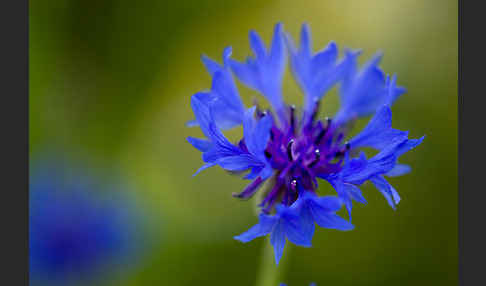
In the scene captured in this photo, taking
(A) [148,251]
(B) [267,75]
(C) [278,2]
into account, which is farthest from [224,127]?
(C) [278,2]

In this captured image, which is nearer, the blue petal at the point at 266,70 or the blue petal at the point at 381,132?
the blue petal at the point at 381,132

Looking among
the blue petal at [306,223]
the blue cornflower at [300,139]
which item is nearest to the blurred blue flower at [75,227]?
the blue cornflower at [300,139]

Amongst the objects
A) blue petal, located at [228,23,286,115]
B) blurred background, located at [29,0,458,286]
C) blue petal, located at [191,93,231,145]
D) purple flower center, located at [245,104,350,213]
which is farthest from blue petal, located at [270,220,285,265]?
blurred background, located at [29,0,458,286]

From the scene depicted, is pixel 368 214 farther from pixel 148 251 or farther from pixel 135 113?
pixel 135 113

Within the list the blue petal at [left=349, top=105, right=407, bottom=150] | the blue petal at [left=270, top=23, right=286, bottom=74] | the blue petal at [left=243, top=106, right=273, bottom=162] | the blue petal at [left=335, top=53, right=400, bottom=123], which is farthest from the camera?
the blue petal at [left=335, top=53, right=400, bottom=123]

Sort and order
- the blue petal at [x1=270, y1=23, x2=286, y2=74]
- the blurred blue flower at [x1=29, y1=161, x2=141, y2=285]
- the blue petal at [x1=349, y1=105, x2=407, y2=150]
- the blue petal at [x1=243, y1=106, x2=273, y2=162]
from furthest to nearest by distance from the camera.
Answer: the blurred blue flower at [x1=29, y1=161, x2=141, y2=285] < the blue petal at [x1=270, y1=23, x2=286, y2=74] < the blue petal at [x1=349, y1=105, x2=407, y2=150] < the blue petal at [x1=243, y1=106, x2=273, y2=162]

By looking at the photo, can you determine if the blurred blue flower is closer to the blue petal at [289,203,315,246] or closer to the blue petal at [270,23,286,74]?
the blue petal at [270,23,286,74]

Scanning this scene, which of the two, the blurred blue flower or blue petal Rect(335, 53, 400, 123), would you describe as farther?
the blurred blue flower

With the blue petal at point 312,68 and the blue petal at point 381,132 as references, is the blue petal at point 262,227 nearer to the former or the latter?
the blue petal at point 381,132
